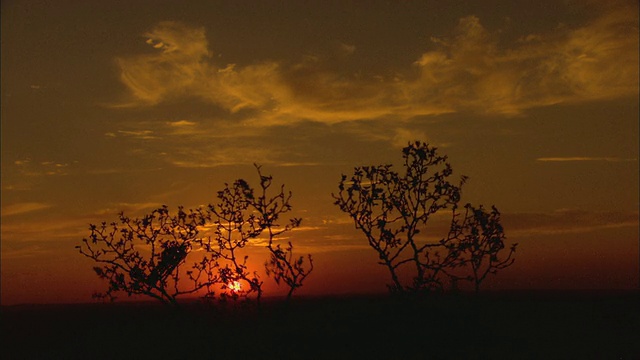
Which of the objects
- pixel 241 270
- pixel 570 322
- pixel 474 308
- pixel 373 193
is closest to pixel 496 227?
pixel 474 308

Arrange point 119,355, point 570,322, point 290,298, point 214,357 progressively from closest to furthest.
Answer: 1. point 214,357
2. point 119,355
3. point 290,298
4. point 570,322

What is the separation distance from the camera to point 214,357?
102 ft

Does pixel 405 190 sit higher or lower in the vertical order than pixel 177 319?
higher

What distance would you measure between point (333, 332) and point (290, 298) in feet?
18.0

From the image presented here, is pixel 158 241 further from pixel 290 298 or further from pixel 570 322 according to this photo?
pixel 570 322

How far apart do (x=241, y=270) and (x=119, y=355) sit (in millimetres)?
7315

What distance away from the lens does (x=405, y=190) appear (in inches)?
1352

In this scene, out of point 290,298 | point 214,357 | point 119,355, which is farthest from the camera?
point 290,298

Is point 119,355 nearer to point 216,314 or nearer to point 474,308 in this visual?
point 216,314

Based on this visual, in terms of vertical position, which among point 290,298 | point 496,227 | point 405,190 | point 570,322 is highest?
point 405,190

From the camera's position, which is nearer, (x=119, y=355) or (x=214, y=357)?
(x=214, y=357)

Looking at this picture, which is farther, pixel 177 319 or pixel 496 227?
pixel 177 319

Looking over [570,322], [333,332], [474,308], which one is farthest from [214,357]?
[570,322]

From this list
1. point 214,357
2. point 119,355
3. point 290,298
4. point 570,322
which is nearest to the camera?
point 214,357
